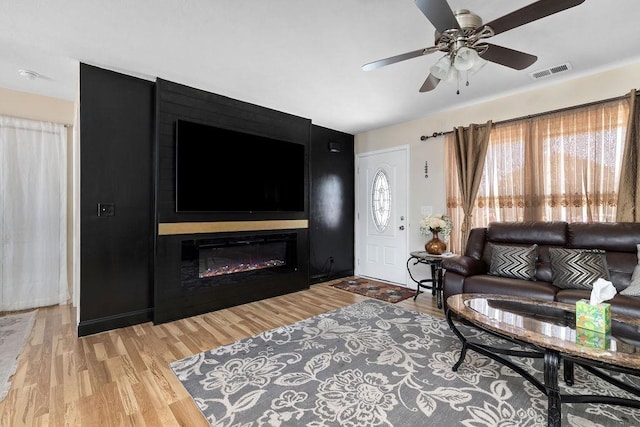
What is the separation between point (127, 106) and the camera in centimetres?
303

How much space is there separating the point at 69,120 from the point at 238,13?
3094 mm

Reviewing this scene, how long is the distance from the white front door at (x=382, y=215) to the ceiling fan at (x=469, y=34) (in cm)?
262

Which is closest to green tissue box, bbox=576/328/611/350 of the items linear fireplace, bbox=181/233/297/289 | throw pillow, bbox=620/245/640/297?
throw pillow, bbox=620/245/640/297

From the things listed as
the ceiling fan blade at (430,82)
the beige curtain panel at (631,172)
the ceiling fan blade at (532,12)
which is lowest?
the beige curtain panel at (631,172)

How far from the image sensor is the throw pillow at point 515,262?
9.67 ft

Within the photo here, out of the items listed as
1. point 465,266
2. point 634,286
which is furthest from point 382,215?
point 634,286

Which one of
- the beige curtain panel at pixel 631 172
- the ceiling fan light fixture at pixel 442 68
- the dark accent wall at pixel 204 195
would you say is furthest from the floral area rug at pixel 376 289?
the ceiling fan light fixture at pixel 442 68

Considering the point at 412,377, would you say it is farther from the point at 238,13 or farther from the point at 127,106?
the point at 127,106

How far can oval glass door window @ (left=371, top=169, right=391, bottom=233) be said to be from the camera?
196 inches

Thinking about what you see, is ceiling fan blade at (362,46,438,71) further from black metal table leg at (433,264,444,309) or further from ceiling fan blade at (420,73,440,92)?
black metal table leg at (433,264,444,309)

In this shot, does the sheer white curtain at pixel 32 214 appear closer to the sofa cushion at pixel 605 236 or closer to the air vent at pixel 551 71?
the air vent at pixel 551 71

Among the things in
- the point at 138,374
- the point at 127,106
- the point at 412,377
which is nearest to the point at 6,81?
the point at 127,106

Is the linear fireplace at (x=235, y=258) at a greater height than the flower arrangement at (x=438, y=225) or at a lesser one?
lesser

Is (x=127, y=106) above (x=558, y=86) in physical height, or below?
below
